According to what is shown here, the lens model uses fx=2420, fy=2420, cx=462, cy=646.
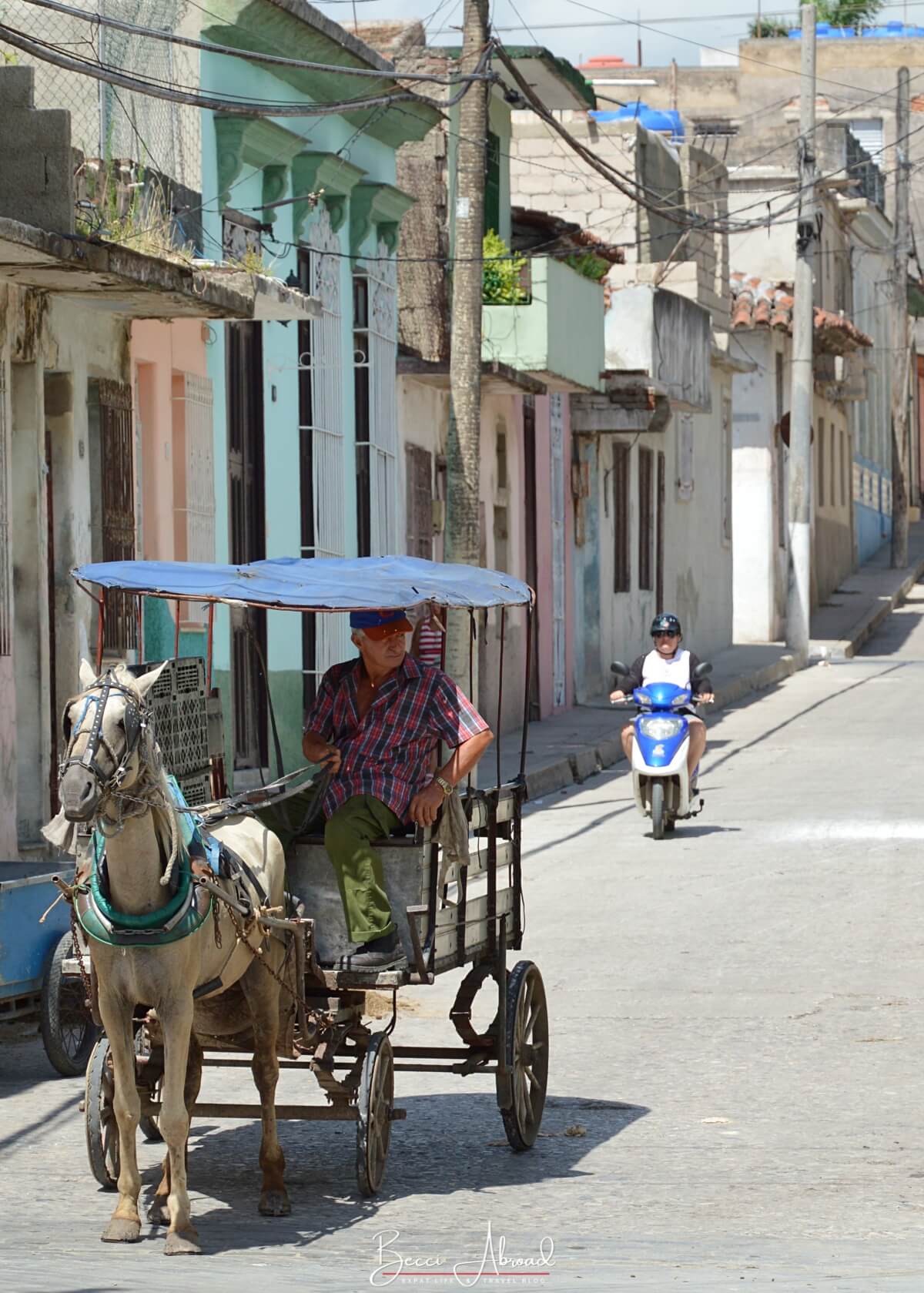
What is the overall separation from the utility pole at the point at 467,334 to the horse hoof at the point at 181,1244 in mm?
12058

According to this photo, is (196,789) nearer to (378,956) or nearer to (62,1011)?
(378,956)

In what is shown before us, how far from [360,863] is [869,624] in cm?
3432

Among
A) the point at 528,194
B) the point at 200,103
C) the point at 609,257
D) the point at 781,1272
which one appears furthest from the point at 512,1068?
the point at 528,194

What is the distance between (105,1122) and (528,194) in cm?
2647

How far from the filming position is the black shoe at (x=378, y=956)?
7.81 m

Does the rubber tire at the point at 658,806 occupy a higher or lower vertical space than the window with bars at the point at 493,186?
lower

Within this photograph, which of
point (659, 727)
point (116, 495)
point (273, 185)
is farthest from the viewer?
point (273, 185)

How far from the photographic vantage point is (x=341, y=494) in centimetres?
2106

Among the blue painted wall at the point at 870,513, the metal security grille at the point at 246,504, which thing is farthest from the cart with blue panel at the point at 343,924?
the blue painted wall at the point at 870,513

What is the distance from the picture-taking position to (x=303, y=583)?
25.6 feet

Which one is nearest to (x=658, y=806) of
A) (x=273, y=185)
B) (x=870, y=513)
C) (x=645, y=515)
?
(x=273, y=185)

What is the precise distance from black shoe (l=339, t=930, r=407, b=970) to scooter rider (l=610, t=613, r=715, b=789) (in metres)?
10.5

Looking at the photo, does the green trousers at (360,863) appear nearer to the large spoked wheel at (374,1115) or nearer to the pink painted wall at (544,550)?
the large spoked wheel at (374,1115)

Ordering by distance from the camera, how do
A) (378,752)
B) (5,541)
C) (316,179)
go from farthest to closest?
(316,179) < (5,541) < (378,752)
